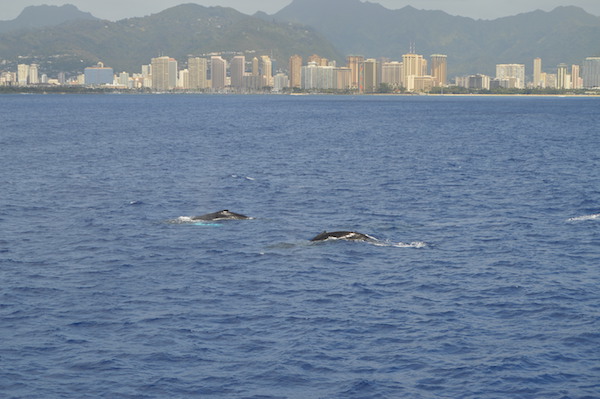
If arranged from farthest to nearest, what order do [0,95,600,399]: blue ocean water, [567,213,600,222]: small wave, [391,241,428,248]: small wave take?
1. [567,213,600,222]: small wave
2. [391,241,428,248]: small wave
3. [0,95,600,399]: blue ocean water

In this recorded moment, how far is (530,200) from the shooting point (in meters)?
61.2

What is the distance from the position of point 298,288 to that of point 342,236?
9.53 meters

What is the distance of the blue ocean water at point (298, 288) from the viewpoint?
86.2 feet

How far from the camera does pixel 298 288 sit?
117ft

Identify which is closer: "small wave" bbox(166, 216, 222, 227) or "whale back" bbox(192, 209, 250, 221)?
"small wave" bbox(166, 216, 222, 227)

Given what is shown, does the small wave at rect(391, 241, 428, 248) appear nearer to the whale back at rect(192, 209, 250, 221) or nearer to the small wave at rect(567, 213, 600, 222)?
the whale back at rect(192, 209, 250, 221)

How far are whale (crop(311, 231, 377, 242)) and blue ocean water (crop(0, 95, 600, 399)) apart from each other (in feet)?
2.34

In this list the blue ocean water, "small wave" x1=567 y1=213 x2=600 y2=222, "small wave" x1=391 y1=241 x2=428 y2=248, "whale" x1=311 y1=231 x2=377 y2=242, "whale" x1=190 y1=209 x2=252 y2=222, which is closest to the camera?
the blue ocean water

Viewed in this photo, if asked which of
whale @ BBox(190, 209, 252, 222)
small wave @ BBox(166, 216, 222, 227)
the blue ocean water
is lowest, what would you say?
the blue ocean water

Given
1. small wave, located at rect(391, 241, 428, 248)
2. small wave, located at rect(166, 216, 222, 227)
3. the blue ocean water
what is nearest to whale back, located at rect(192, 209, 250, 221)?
small wave, located at rect(166, 216, 222, 227)

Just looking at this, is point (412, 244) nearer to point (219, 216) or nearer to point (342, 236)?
point (342, 236)

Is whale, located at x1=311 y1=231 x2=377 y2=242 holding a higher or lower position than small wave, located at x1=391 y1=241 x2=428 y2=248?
higher

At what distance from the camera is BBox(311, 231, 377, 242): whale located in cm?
4453

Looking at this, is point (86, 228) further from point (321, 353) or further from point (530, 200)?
point (530, 200)
